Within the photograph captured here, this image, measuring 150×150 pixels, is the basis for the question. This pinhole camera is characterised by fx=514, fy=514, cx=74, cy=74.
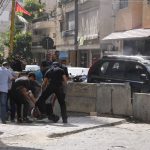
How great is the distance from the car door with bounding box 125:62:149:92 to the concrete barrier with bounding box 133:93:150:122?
1143mm

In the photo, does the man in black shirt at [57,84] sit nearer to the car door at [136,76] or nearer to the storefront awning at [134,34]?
the car door at [136,76]

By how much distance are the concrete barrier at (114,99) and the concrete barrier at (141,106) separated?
18 centimetres

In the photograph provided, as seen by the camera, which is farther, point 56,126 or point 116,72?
point 116,72

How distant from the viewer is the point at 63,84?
12.6 m

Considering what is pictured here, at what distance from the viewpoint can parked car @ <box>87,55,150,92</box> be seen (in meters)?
14.9

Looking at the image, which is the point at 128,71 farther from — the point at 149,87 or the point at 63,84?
the point at 63,84

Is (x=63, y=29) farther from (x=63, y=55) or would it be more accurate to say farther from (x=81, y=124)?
(x=81, y=124)

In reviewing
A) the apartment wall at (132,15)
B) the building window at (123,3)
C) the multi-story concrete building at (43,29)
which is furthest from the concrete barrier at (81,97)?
the multi-story concrete building at (43,29)

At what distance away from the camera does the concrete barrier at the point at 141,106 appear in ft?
44.0

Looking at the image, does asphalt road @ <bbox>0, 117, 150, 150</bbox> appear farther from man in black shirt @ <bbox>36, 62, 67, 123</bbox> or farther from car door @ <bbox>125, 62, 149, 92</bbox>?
car door @ <bbox>125, 62, 149, 92</bbox>

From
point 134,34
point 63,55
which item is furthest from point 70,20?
point 134,34

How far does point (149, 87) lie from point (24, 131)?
16.1 ft

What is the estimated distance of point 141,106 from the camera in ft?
44.6

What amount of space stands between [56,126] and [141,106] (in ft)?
8.97
